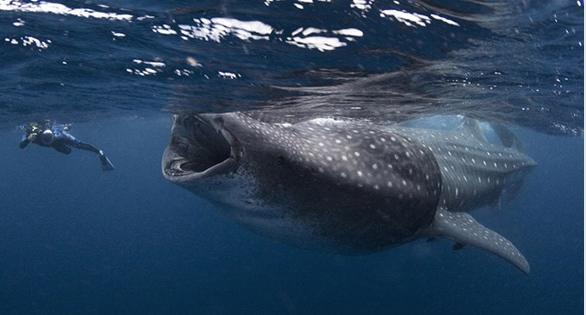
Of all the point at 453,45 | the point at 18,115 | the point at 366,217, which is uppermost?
the point at 453,45

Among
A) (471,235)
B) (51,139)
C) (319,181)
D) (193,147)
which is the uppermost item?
(319,181)

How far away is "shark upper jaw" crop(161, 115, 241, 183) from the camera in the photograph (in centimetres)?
543

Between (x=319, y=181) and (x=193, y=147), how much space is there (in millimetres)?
1828

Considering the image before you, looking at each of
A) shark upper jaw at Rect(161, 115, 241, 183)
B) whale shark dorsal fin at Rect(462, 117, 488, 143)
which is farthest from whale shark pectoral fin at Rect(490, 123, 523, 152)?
shark upper jaw at Rect(161, 115, 241, 183)

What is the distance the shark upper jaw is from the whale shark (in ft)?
0.04

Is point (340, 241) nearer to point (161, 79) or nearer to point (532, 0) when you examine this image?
point (532, 0)

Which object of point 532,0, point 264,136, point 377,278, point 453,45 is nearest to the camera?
point 264,136

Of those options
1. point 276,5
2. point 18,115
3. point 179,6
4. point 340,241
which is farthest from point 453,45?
point 18,115

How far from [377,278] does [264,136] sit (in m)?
21.3

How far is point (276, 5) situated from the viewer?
5.86 m

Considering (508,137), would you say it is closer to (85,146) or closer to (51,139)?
(85,146)

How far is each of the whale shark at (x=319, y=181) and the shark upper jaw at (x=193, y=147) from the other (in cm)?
1

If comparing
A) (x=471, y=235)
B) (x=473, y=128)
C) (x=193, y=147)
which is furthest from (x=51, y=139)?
(x=471, y=235)

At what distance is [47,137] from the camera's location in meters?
19.3
